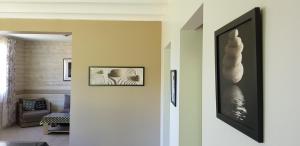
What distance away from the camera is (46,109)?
825 cm

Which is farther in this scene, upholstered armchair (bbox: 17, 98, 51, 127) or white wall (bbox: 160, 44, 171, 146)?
upholstered armchair (bbox: 17, 98, 51, 127)

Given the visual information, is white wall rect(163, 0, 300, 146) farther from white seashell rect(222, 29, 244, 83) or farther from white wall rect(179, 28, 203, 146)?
white wall rect(179, 28, 203, 146)

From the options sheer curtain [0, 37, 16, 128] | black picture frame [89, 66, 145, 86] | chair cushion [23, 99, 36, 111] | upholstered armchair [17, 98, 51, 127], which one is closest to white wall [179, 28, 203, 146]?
black picture frame [89, 66, 145, 86]

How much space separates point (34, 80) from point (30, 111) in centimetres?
112

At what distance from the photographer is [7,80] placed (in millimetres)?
7418

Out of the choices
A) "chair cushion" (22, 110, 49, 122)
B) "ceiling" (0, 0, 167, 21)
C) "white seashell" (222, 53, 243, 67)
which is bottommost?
"chair cushion" (22, 110, 49, 122)

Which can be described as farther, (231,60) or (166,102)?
(166,102)

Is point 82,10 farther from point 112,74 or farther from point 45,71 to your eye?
point 45,71

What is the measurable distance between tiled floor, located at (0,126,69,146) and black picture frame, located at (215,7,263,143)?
5.42 metres

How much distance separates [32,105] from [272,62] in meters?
8.09

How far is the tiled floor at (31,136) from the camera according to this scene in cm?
625

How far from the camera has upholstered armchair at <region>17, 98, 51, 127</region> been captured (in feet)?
25.2

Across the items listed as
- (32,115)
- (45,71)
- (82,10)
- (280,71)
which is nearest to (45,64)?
(45,71)

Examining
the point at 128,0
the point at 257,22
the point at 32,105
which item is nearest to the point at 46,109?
the point at 32,105
